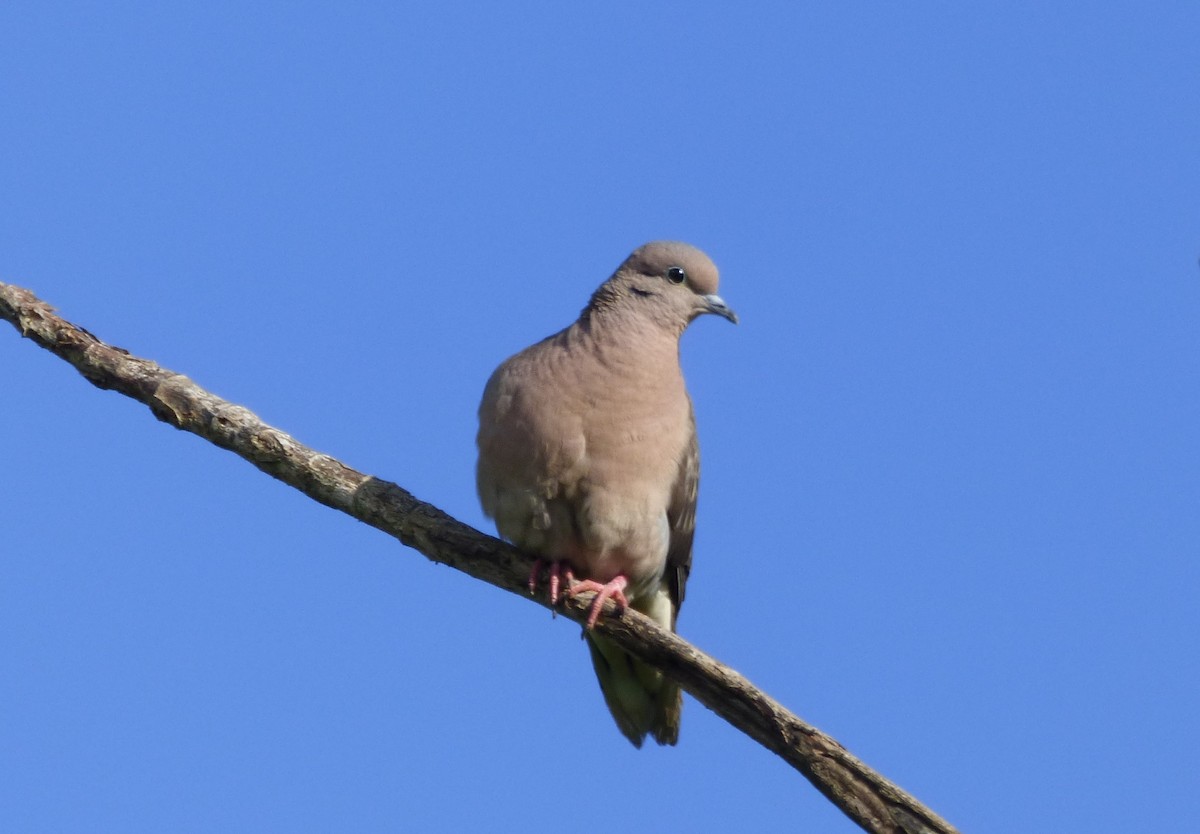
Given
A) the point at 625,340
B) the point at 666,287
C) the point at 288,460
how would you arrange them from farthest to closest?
the point at 666,287 < the point at 625,340 < the point at 288,460

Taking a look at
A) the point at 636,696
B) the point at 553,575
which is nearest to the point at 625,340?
the point at 553,575

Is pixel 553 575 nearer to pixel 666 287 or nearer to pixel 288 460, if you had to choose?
pixel 288 460

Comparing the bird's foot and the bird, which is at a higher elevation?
the bird

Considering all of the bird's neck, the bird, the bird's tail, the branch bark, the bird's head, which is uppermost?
the bird's head

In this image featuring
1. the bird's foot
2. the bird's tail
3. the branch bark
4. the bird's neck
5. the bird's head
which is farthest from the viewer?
the bird's tail

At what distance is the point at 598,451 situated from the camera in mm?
5520

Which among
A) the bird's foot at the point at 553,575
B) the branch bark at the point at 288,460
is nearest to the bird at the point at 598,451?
the bird's foot at the point at 553,575

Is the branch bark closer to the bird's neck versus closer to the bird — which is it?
the bird

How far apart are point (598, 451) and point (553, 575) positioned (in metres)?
0.51

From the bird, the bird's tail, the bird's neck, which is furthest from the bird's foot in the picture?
the bird's neck

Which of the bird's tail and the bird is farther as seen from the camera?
the bird's tail

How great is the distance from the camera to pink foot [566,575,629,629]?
5.54m

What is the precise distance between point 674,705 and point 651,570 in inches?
31.4

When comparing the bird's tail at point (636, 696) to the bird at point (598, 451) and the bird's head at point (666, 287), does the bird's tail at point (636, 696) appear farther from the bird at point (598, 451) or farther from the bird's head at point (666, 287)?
the bird's head at point (666, 287)
